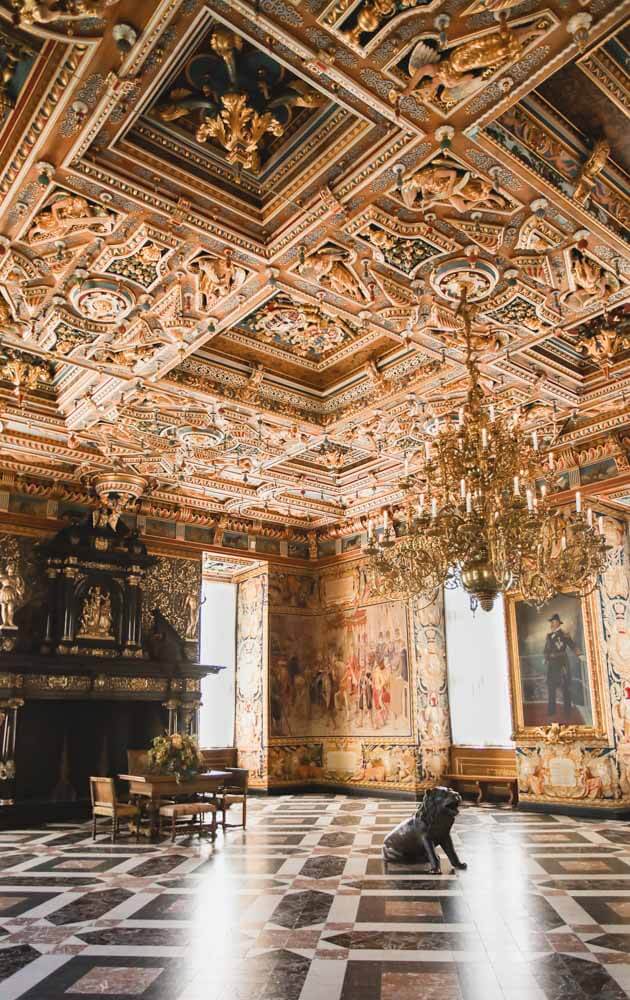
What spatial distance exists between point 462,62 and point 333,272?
106 inches

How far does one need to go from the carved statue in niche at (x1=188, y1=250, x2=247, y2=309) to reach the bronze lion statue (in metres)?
5.45

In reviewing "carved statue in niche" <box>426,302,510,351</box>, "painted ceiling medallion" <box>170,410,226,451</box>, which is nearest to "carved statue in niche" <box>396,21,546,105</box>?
"carved statue in niche" <box>426,302,510,351</box>

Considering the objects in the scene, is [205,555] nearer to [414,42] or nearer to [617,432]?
[617,432]

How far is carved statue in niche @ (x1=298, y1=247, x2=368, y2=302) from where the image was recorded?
7059 mm

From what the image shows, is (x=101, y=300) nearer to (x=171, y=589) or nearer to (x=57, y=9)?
(x=57, y=9)

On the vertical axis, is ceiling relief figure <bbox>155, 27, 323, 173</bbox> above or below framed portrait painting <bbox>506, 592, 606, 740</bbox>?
above

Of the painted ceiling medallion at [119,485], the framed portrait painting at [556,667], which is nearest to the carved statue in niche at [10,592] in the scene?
the painted ceiling medallion at [119,485]

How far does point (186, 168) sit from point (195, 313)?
2092 millimetres

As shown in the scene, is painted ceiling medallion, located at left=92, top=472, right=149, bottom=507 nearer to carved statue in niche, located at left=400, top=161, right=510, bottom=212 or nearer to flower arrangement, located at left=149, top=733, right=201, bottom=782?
flower arrangement, located at left=149, top=733, right=201, bottom=782

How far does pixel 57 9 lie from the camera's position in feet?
14.5

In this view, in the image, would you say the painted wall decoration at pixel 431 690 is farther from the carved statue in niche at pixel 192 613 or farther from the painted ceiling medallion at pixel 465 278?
the painted ceiling medallion at pixel 465 278

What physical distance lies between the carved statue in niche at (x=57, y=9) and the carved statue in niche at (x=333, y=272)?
9.77 ft

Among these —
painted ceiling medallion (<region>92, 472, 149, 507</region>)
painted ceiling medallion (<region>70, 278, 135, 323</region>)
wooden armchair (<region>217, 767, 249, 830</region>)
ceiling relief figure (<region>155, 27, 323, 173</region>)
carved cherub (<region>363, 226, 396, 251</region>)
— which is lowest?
wooden armchair (<region>217, 767, 249, 830</region>)

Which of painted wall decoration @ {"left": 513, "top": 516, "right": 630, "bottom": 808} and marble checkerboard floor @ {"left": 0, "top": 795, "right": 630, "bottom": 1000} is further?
painted wall decoration @ {"left": 513, "top": 516, "right": 630, "bottom": 808}
